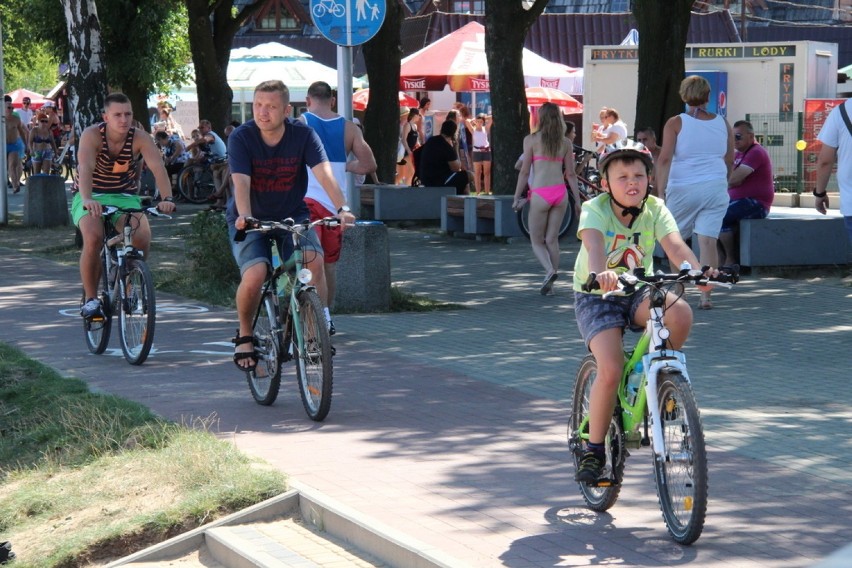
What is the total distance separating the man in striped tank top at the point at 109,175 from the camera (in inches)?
379

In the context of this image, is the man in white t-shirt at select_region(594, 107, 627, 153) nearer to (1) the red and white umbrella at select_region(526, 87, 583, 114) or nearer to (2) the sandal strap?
(1) the red and white umbrella at select_region(526, 87, 583, 114)

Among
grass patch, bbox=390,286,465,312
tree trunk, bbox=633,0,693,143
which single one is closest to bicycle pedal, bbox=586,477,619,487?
grass patch, bbox=390,286,465,312

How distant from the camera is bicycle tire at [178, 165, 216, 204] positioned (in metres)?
28.2

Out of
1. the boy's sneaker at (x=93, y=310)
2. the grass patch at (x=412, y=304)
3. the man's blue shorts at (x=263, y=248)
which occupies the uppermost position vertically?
the man's blue shorts at (x=263, y=248)

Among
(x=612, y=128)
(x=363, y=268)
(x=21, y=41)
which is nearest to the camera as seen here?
(x=363, y=268)

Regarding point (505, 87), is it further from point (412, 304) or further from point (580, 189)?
point (412, 304)

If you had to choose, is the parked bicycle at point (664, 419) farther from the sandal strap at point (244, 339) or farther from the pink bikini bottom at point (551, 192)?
the pink bikini bottom at point (551, 192)

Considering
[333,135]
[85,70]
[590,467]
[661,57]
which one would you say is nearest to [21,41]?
[85,70]

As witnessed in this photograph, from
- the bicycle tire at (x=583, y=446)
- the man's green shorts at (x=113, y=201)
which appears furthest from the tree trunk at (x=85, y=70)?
the bicycle tire at (x=583, y=446)

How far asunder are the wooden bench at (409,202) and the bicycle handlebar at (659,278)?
16.6 metres

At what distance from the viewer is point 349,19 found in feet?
38.7

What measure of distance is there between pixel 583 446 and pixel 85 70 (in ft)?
44.5

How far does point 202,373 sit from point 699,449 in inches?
190

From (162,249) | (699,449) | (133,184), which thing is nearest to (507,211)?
(162,249)
